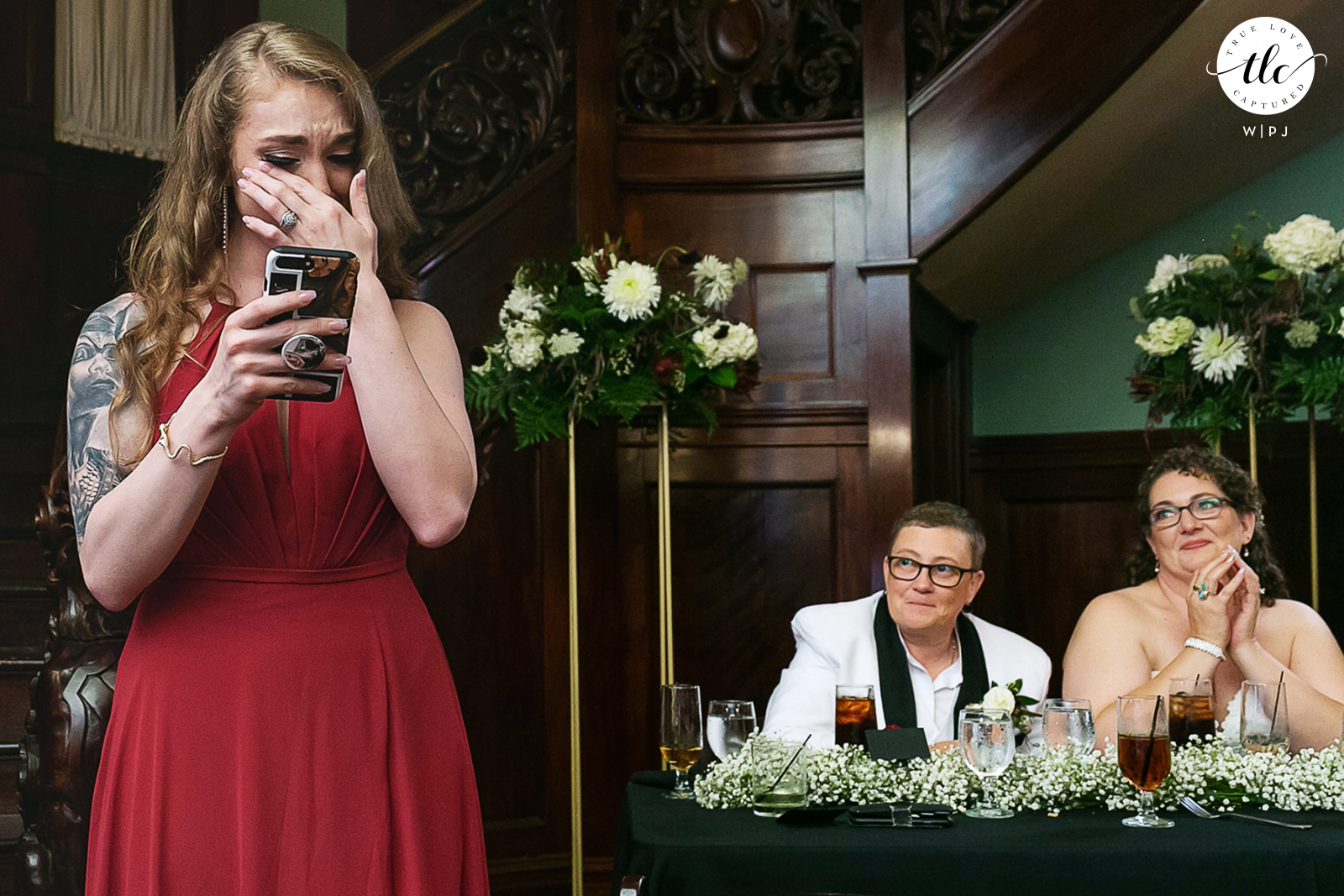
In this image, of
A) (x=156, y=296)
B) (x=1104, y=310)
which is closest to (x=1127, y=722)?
(x=156, y=296)

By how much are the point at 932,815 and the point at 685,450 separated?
7.32 feet

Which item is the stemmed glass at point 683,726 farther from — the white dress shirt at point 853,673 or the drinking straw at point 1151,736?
the drinking straw at point 1151,736

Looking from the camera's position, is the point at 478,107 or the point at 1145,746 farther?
the point at 478,107

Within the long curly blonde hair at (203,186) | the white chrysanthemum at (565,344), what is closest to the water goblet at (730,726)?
the long curly blonde hair at (203,186)

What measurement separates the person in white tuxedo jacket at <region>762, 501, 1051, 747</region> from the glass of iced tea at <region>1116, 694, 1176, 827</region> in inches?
33.5

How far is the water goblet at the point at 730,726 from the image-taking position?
6.63 feet

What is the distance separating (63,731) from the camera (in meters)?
2.51

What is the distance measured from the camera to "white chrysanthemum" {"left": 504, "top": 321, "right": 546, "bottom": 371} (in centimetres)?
310

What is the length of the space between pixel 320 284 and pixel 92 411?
0.31m

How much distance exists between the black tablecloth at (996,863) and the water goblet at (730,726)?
0.33 metres

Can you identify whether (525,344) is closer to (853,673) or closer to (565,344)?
(565,344)

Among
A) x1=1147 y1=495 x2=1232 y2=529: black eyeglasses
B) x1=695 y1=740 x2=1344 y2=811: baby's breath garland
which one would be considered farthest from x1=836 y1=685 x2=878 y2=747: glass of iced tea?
Answer: x1=1147 y1=495 x2=1232 y2=529: black eyeglasses

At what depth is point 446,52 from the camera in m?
3.73

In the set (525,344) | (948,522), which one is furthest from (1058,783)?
(525,344)
